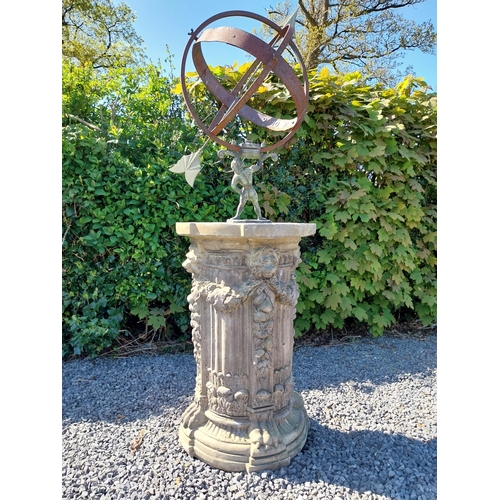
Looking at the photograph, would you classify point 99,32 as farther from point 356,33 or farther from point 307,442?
point 307,442

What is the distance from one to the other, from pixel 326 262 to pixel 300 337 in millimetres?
1086

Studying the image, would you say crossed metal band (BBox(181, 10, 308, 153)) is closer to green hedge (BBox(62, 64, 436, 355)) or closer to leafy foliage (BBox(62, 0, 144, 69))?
green hedge (BBox(62, 64, 436, 355))

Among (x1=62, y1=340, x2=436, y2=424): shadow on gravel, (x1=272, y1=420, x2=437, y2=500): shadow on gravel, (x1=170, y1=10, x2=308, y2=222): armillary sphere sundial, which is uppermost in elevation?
(x1=170, y1=10, x2=308, y2=222): armillary sphere sundial

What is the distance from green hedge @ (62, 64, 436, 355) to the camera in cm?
352

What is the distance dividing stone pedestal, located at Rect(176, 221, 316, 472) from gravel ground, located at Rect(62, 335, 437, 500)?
147mm

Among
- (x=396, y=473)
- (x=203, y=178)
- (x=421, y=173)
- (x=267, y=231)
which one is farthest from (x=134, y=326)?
(x=421, y=173)

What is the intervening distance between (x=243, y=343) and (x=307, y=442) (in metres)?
0.93

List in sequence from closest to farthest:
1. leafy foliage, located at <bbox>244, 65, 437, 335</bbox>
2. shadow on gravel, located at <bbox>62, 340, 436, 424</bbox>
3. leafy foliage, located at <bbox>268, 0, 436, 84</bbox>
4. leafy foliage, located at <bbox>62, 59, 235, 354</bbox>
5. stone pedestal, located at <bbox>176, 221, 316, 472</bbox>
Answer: stone pedestal, located at <bbox>176, 221, 316, 472</bbox> < shadow on gravel, located at <bbox>62, 340, 436, 424</bbox> < leafy foliage, located at <bbox>62, 59, 235, 354</bbox> < leafy foliage, located at <bbox>244, 65, 437, 335</bbox> < leafy foliage, located at <bbox>268, 0, 436, 84</bbox>

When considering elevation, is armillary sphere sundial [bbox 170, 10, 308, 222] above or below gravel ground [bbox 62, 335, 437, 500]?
above

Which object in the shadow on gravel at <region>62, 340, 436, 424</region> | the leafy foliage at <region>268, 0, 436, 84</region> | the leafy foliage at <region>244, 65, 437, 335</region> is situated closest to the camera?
the shadow on gravel at <region>62, 340, 436, 424</region>

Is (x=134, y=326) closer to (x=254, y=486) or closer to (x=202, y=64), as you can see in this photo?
(x=254, y=486)

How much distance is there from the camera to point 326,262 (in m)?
3.91

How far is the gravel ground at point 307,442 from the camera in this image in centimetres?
191

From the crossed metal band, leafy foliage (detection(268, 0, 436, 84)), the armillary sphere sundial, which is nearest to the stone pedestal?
the armillary sphere sundial
